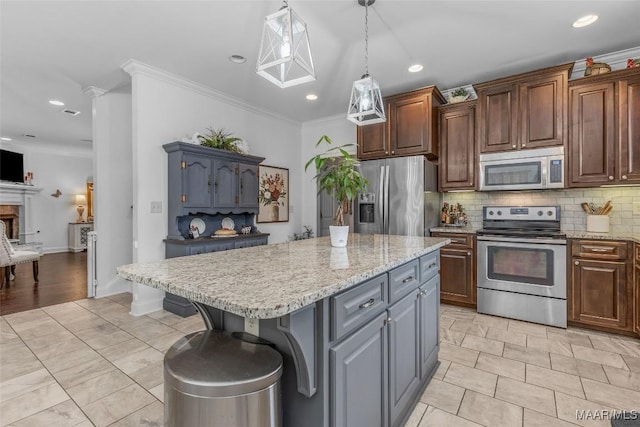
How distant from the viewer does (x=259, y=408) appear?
1039mm

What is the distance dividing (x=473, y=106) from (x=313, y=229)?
322cm

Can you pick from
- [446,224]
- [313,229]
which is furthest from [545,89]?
[313,229]

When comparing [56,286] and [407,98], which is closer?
[407,98]

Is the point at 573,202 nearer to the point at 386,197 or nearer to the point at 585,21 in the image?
the point at 585,21

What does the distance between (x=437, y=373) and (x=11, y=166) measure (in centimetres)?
959

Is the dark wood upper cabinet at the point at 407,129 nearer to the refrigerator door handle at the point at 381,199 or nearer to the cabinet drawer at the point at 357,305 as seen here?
the refrigerator door handle at the point at 381,199

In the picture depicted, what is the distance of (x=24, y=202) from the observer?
7.50 metres

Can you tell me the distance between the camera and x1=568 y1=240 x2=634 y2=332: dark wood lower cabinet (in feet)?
9.18

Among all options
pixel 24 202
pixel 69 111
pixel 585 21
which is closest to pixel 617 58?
pixel 585 21

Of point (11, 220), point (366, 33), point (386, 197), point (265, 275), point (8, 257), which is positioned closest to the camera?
point (265, 275)

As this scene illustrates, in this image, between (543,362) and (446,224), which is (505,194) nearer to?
(446,224)

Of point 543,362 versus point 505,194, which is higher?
point 505,194

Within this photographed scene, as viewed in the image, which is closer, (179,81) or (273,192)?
(179,81)

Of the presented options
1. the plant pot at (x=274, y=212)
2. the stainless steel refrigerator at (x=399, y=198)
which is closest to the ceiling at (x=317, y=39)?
the stainless steel refrigerator at (x=399, y=198)
